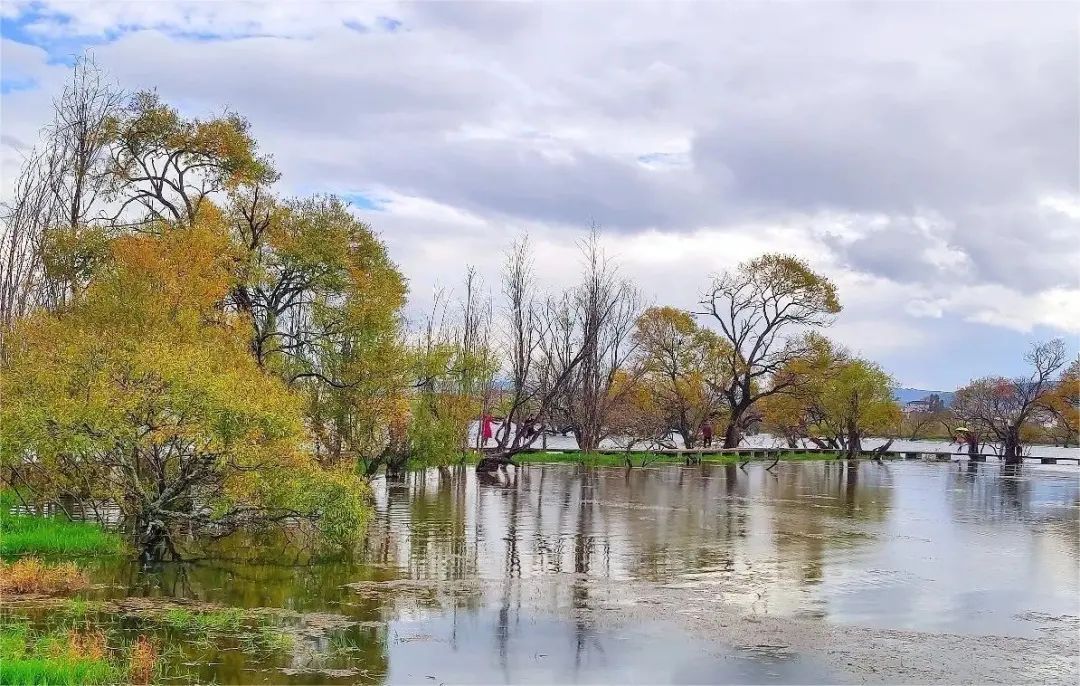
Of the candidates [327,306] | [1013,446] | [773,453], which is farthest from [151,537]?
[1013,446]

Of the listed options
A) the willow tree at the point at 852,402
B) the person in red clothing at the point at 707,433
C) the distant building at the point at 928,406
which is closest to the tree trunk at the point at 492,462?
the person in red clothing at the point at 707,433

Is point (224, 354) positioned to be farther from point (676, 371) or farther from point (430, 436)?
point (676, 371)

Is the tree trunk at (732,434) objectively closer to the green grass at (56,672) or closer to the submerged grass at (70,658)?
the submerged grass at (70,658)

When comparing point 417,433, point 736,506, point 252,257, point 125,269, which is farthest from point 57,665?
point 417,433

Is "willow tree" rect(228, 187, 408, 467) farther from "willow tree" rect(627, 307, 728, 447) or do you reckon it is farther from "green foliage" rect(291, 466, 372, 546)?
"willow tree" rect(627, 307, 728, 447)

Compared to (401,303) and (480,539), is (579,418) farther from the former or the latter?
(480,539)

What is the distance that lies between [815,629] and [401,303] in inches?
759

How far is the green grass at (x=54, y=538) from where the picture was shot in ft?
56.9

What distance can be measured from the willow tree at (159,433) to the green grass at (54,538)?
60 cm

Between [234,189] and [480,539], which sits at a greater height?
[234,189]

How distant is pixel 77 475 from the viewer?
61.5 feet

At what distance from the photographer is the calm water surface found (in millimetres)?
11836

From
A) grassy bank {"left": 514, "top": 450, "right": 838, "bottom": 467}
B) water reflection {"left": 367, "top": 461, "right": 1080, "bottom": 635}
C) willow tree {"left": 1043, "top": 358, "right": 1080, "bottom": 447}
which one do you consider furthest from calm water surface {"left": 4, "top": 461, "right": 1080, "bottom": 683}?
willow tree {"left": 1043, "top": 358, "right": 1080, "bottom": 447}

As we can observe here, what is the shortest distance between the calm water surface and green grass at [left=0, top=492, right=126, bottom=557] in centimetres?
118
